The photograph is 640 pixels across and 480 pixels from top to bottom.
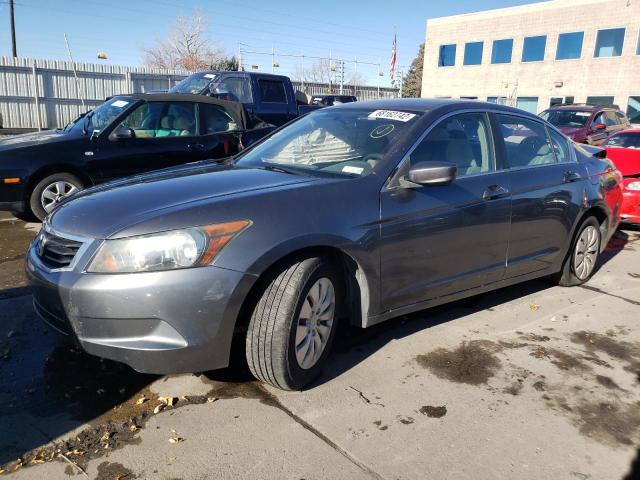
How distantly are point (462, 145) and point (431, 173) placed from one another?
2.49ft

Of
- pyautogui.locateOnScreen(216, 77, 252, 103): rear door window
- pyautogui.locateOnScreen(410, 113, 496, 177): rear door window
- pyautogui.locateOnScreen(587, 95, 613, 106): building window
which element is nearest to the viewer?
pyautogui.locateOnScreen(410, 113, 496, 177): rear door window

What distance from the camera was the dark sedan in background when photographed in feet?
21.7

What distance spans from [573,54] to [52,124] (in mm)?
27733

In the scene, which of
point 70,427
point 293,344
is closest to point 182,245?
point 293,344

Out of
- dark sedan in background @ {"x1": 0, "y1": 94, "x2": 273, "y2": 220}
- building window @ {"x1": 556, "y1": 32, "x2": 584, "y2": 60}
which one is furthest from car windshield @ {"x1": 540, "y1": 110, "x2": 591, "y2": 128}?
building window @ {"x1": 556, "y1": 32, "x2": 584, "y2": 60}

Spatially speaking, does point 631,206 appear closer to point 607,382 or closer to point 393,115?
point 607,382

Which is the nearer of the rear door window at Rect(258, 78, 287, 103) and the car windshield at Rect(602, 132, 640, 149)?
the car windshield at Rect(602, 132, 640, 149)

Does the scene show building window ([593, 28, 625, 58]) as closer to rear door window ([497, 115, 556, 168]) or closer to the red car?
the red car

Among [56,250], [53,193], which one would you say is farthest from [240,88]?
[56,250]

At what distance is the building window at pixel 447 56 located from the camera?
125 ft

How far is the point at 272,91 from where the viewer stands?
11.9 m

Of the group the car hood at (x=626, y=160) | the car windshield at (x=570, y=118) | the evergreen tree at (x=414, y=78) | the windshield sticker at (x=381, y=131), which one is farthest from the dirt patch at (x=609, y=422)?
the evergreen tree at (x=414, y=78)

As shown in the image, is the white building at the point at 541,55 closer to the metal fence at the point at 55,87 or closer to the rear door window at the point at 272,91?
the metal fence at the point at 55,87

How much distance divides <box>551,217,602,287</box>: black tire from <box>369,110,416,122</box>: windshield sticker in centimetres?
220
